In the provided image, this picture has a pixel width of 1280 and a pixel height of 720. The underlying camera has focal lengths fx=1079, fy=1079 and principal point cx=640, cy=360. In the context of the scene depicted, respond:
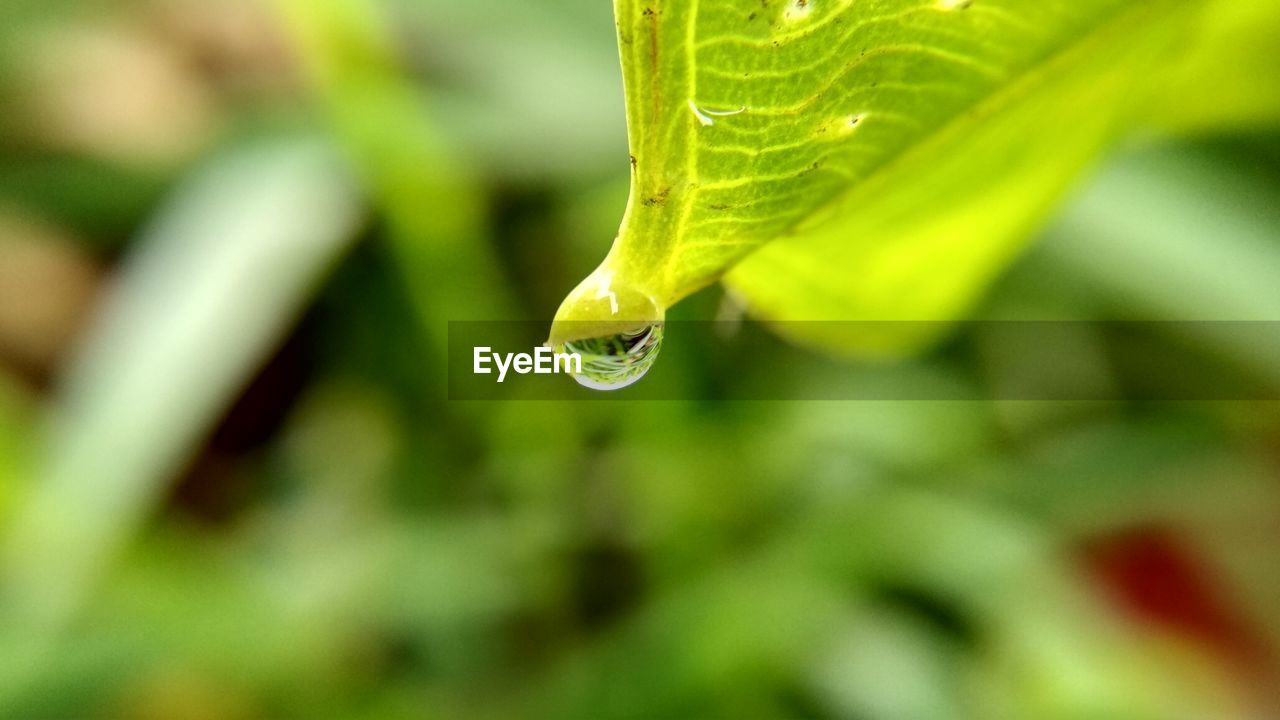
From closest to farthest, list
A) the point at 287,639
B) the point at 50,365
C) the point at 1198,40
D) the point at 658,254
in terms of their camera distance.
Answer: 1. the point at 658,254
2. the point at 1198,40
3. the point at 287,639
4. the point at 50,365

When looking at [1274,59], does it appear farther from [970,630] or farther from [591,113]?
[591,113]

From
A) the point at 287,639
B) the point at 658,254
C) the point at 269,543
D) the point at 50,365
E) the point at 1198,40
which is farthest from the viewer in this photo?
the point at 50,365

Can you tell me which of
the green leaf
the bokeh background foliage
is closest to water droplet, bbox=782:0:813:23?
the green leaf

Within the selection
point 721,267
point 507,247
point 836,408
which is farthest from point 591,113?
point 721,267

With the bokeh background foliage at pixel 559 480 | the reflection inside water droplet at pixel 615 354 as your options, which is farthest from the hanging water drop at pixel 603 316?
the bokeh background foliage at pixel 559 480

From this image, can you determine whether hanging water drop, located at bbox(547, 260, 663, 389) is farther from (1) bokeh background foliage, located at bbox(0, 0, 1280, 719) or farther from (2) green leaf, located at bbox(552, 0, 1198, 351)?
(1) bokeh background foliage, located at bbox(0, 0, 1280, 719)

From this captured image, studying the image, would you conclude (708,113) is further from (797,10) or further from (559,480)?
(559,480)
